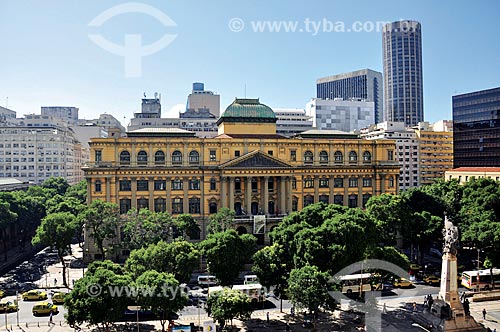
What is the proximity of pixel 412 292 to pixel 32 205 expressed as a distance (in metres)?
78.8

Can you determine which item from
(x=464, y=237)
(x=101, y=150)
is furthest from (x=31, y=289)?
(x=464, y=237)

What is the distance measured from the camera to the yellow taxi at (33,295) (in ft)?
198

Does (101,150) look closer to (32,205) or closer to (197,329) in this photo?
(32,205)

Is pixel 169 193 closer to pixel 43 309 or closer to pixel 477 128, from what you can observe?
pixel 43 309

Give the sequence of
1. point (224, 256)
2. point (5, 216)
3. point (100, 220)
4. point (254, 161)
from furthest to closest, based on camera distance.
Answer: point (254, 161)
point (5, 216)
point (100, 220)
point (224, 256)

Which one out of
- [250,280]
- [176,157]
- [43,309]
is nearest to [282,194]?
[176,157]

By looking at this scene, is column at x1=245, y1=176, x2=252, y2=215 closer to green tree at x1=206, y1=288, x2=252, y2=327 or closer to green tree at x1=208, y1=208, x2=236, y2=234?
green tree at x1=208, y1=208, x2=236, y2=234

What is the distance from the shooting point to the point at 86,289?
140ft

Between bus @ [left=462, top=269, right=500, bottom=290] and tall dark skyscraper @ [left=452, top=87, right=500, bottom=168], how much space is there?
60.2m

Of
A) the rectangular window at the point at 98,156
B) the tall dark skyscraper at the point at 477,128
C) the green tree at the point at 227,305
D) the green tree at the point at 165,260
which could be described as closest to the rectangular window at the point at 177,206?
the rectangular window at the point at 98,156

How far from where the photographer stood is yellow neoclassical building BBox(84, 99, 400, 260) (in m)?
84.3

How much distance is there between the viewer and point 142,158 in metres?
85.5

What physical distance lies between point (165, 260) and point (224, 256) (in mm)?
A: 7299

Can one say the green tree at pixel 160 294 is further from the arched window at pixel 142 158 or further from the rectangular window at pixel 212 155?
the rectangular window at pixel 212 155
